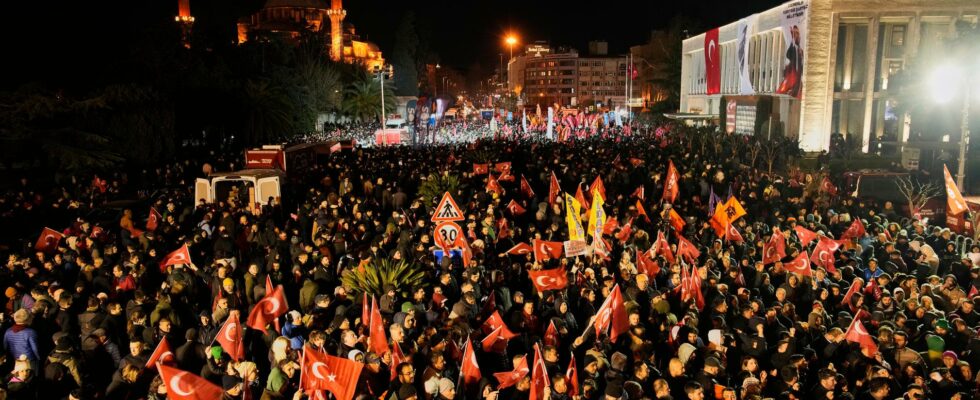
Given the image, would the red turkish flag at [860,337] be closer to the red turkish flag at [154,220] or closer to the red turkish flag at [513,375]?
the red turkish flag at [513,375]

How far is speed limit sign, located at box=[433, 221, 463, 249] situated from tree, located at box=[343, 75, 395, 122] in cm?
5462

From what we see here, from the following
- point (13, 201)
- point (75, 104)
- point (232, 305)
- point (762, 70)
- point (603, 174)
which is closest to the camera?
point (232, 305)

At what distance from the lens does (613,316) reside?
8.05 metres

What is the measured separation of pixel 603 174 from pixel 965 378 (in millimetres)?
13046

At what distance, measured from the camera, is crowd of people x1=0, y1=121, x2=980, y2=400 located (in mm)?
6770

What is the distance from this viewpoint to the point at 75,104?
78.0 feet

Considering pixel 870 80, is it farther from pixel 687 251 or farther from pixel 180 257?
pixel 180 257

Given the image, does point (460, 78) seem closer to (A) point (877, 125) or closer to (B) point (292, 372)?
(A) point (877, 125)

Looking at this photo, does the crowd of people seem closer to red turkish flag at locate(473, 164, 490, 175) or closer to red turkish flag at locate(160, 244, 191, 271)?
red turkish flag at locate(160, 244, 191, 271)

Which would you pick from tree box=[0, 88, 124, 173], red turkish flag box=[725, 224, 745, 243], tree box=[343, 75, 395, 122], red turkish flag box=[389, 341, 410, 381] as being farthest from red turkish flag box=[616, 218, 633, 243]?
tree box=[343, 75, 395, 122]

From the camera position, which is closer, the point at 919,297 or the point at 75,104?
the point at 919,297

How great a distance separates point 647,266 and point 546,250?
1517mm

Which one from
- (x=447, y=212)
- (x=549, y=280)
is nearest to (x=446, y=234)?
(x=447, y=212)

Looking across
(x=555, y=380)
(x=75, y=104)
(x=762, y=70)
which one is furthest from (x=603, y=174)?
(x=762, y=70)
